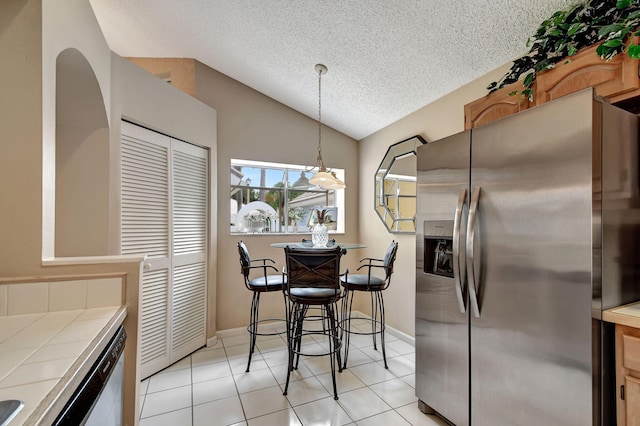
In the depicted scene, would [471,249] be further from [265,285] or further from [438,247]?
[265,285]

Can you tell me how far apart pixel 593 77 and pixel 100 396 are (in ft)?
7.68

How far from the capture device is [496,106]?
1.78 m

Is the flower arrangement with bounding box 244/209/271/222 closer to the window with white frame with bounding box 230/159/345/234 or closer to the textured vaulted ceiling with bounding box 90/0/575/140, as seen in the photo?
the window with white frame with bounding box 230/159/345/234

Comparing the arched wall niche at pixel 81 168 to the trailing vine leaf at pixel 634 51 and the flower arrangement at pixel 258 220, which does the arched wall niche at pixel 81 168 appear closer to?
the flower arrangement at pixel 258 220

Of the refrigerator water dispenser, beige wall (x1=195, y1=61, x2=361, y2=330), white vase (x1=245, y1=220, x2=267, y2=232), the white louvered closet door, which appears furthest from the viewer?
white vase (x1=245, y1=220, x2=267, y2=232)

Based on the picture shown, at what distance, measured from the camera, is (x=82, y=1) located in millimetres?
1562

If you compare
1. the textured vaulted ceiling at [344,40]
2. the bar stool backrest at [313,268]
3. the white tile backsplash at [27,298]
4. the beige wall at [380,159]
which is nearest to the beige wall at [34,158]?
the white tile backsplash at [27,298]

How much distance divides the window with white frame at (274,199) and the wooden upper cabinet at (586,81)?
6.86ft

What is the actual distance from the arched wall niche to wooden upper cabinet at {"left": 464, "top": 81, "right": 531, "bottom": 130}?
2.49 metres

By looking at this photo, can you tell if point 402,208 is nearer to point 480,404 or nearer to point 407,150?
point 407,150

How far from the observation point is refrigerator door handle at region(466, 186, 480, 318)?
4.99ft

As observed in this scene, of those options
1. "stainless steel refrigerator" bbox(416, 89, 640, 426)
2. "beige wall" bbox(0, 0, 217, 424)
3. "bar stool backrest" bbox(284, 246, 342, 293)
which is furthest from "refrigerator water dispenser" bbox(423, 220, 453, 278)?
"beige wall" bbox(0, 0, 217, 424)

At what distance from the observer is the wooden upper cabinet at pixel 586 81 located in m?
1.24

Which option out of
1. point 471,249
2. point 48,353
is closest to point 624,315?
point 471,249
